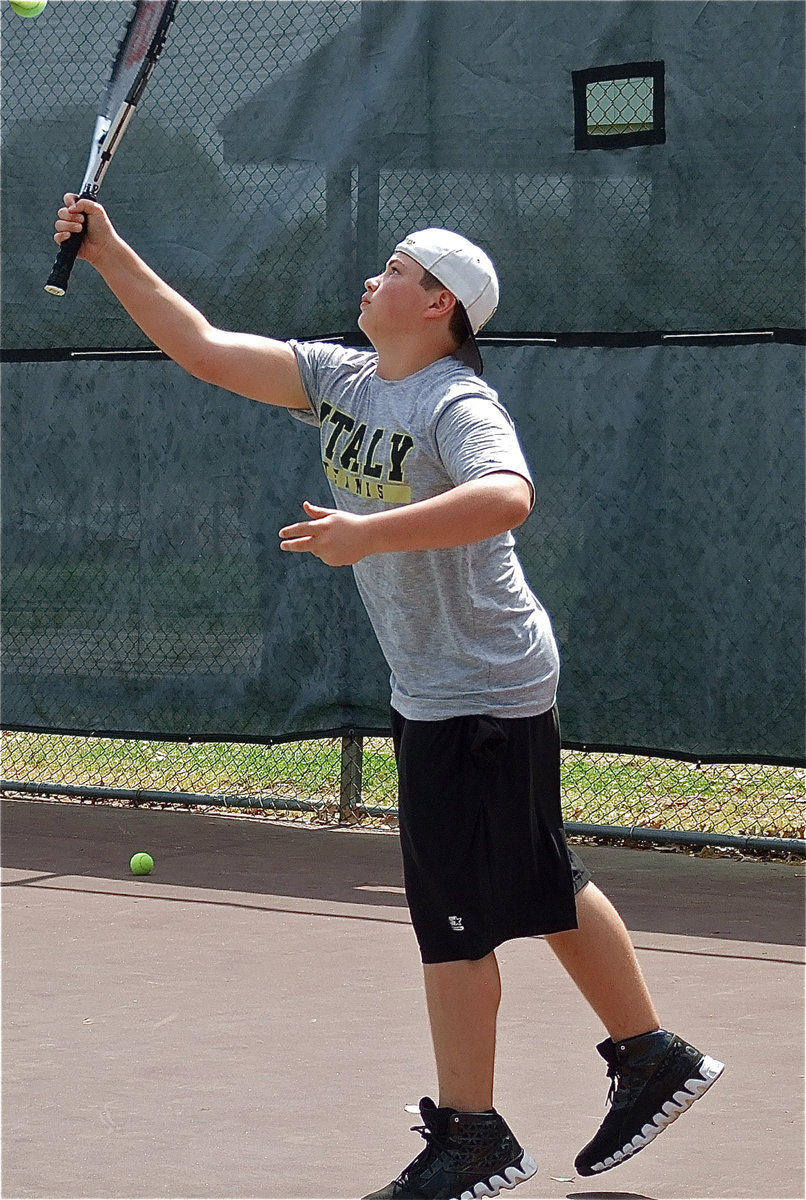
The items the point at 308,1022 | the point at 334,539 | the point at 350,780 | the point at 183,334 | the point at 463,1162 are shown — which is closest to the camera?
the point at 334,539

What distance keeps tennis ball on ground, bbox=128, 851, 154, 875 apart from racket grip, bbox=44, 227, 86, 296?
3.03m

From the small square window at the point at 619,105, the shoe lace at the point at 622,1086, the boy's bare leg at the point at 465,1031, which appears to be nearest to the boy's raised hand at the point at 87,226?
the boy's bare leg at the point at 465,1031

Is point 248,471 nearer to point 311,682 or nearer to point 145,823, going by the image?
point 311,682

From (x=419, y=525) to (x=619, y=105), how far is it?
3.85 meters

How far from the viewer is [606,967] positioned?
3385mm

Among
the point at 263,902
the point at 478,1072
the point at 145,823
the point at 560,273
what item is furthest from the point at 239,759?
the point at 478,1072

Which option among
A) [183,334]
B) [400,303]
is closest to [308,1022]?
[183,334]

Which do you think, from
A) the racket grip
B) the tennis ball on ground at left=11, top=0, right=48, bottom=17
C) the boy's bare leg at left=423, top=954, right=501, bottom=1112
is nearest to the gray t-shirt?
the boy's bare leg at left=423, top=954, right=501, bottom=1112

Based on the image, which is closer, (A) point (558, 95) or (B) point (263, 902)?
(B) point (263, 902)

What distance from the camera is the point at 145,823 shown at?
7.07m

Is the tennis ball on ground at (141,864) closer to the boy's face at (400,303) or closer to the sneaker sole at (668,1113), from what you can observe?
the sneaker sole at (668,1113)

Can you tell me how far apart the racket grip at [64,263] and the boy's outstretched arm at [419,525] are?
32.7 inches

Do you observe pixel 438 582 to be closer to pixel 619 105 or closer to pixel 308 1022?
pixel 308 1022

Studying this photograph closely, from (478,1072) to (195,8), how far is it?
5091 millimetres
